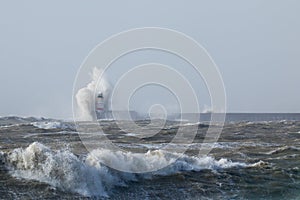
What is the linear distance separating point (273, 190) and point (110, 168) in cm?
823

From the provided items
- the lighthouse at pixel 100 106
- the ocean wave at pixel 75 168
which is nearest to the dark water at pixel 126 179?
the ocean wave at pixel 75 168

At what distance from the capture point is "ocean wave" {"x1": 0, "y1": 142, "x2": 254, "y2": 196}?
2297 cm

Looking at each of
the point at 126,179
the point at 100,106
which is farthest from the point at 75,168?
the point at 100,106

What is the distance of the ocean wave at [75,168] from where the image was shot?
22969 millimetres

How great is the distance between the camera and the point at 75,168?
2398cm

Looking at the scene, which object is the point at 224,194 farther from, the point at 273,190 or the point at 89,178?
the point at 89,178

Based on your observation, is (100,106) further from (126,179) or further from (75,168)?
(75,168)

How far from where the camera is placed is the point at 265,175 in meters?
29.1

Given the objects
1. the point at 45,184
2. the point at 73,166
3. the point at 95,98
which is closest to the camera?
the point at 45,184

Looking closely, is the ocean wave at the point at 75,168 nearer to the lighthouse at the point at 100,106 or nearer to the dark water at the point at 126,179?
the dark water at the point at 126,179

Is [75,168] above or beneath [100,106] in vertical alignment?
beneath

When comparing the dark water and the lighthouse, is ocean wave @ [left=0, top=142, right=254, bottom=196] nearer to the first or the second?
the dark water

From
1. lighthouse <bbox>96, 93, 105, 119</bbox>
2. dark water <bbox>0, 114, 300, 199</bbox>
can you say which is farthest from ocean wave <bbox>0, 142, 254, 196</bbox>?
lighthouse <bbox>96, 93, 105, 119</bbox>

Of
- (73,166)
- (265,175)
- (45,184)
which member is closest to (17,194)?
(45,184)
